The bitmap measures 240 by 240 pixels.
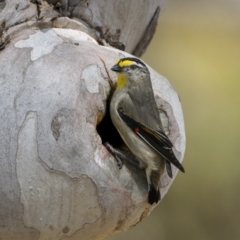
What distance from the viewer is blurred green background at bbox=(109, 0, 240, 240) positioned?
5.41 m

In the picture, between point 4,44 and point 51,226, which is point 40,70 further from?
point 51,226

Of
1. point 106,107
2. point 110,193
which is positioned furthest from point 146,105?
point 110,193

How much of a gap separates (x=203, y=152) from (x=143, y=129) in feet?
8.91

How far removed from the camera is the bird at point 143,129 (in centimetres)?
278

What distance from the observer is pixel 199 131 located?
5484mm

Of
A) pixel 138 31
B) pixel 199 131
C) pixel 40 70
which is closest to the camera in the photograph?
pixel 40 70

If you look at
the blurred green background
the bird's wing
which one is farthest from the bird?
the blurred green background

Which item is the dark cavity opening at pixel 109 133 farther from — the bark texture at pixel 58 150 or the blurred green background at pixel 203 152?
the blurred green background at pixel 203 152

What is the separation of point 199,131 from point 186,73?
52cm

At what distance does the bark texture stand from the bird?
1.5 inches

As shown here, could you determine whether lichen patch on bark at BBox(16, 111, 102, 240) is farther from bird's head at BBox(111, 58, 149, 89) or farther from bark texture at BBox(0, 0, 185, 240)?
bird's head at BBox(111, 58, 149, 89)

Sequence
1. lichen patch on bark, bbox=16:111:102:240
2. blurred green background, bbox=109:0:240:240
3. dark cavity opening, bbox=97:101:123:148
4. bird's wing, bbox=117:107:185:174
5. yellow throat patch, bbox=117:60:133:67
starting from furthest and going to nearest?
1. blurred green background, bbox=109:0:240:240
2. dark cavity opening, bbox=97:101:123:148
3. yellow throat patch, bbox=117:60:133:67
4. bird's wing, bbox=117:107:185:174
5. lichen patch on bark, bbox=16:111:102:240

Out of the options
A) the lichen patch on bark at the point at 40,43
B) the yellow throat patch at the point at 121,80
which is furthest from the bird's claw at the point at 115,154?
the lichen patch on bark at the point at 40,43

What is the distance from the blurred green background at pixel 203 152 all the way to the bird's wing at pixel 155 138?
261 centimetres
